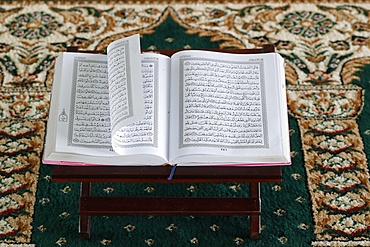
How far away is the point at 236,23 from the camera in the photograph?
6.77 ft

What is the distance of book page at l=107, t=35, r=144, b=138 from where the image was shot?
127 centimetres

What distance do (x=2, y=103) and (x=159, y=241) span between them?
2.11ft

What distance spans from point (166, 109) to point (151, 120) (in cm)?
5

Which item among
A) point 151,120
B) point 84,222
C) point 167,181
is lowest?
point 84,222

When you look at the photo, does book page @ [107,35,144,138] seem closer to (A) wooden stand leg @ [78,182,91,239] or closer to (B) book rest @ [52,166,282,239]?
(B) book rest @ [52,166,282,239]

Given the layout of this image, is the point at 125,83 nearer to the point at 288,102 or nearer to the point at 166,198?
the point at 166,198

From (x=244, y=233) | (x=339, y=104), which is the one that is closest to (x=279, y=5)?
(x=339, y=104)

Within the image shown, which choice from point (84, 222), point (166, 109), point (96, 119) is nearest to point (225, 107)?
point (166, 109)

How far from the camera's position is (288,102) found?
185 centimetres

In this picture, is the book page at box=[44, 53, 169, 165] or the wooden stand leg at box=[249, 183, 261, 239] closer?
the book page at box=[44, 53, 169, 165]

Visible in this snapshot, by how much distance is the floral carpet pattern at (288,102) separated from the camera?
5.24 ft

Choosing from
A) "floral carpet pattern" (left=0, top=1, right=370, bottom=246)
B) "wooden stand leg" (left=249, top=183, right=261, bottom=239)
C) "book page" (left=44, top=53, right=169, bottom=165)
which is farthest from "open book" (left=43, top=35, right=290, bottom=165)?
"floral carpet pattern" (left=0, top=1, right=370, bottom=246)

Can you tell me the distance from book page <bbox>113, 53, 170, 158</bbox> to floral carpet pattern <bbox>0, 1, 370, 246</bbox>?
1.22ft

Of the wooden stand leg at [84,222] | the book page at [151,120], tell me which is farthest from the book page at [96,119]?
the wooden stand leg at [84,222]
